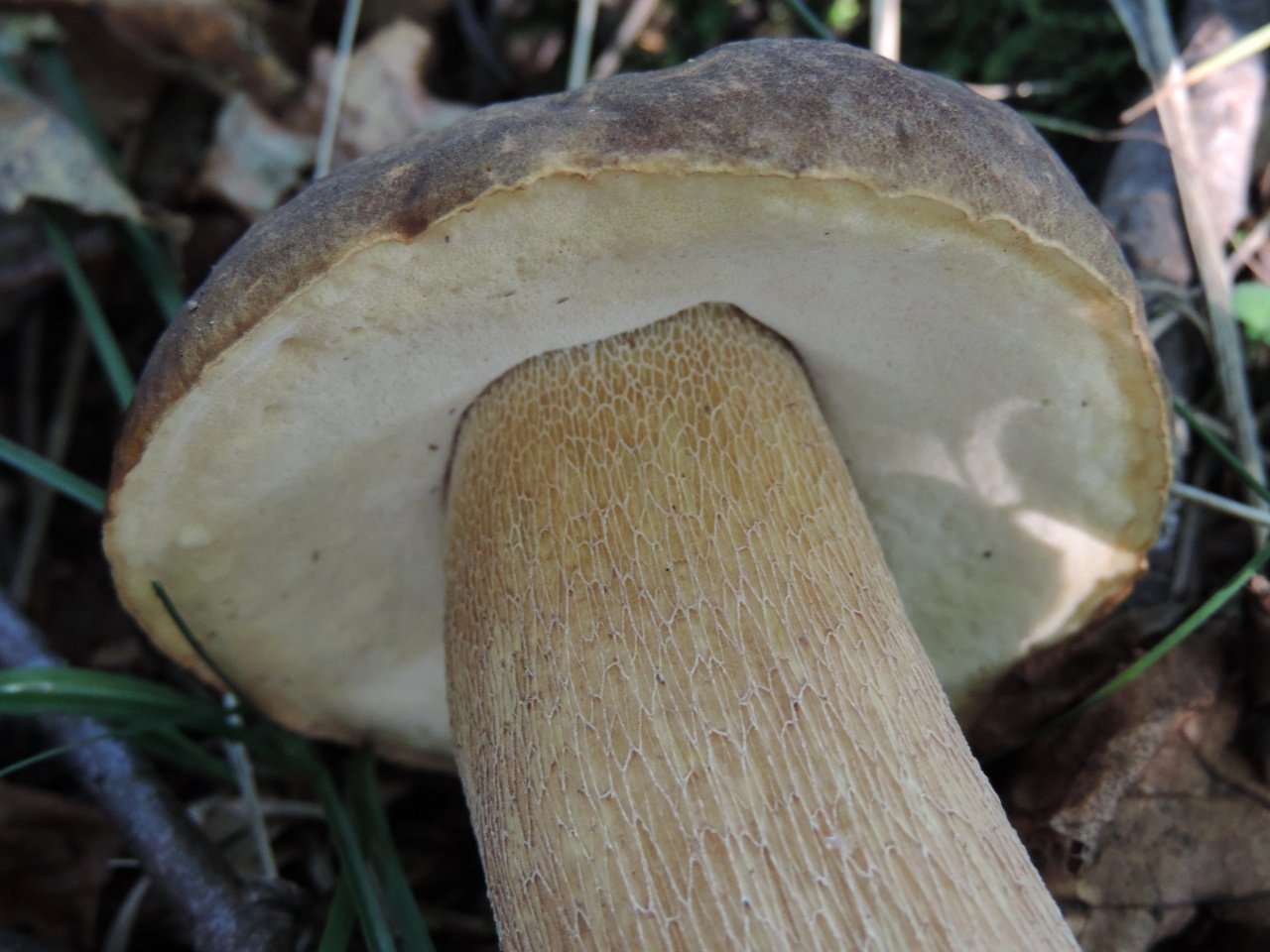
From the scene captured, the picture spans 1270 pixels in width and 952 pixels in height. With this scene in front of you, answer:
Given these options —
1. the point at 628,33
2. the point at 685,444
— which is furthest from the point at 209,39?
the point at 685,444

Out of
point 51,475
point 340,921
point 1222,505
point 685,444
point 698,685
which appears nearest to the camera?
point 698,685

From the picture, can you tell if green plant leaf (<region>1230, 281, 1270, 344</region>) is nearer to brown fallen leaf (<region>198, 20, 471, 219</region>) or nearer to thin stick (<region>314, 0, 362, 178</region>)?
brown fallen leaf (<region>198, 20, 471, 219</region>)

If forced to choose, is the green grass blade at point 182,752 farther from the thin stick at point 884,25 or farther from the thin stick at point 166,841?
the thin stick at point 884,25

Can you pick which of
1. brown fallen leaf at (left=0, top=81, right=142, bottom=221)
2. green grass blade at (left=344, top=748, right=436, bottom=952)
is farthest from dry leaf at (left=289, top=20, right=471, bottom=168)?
green grass blade at (left=344, top=748, right=436, bottom=952)

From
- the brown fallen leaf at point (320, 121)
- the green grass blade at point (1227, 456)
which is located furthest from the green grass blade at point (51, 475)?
the green grass blade at point (1227, 456)

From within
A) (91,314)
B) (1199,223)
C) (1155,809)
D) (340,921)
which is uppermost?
(91,314)

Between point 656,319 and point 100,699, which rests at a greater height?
point 656,319

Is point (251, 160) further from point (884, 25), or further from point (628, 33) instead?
point (884, 25)
